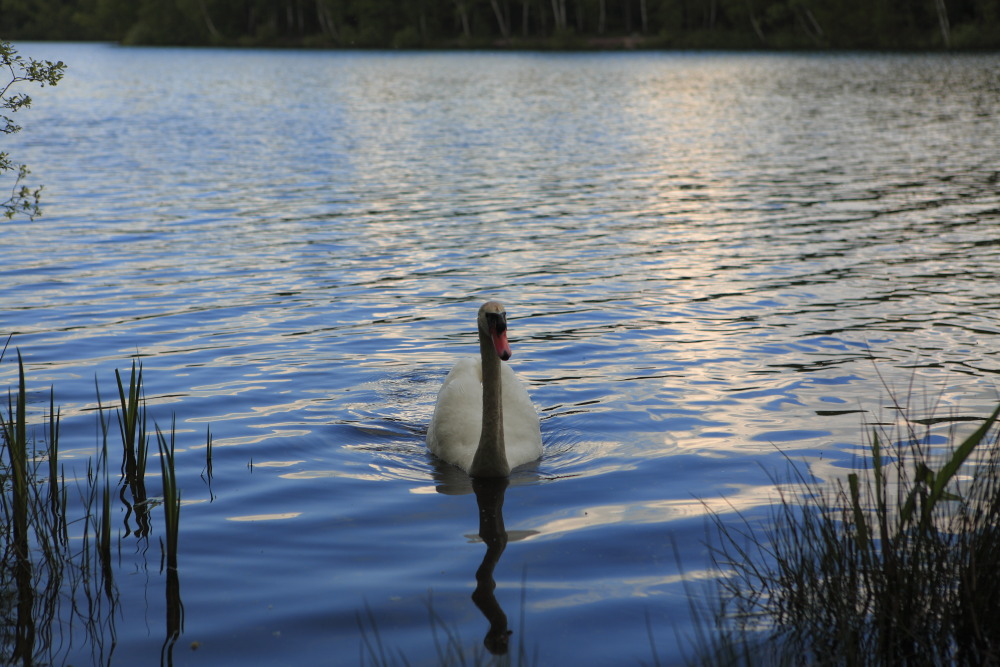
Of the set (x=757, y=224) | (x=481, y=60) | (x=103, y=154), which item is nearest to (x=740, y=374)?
(x=757, y=224)

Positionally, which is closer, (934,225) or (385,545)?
(385,545)

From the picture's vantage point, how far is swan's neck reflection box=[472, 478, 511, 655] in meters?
5.36

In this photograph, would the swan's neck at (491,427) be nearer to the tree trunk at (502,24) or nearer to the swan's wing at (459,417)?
the swan's wing at (459,417)

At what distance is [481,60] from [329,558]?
87637mm

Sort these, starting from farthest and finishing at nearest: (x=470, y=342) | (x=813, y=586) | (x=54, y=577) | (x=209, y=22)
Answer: (x=209, y=22), (x=470, y=342), (x=54, y=577), (x=813, y=586)

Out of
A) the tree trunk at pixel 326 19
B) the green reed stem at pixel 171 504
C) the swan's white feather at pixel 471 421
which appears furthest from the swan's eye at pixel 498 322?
the tree trunk at pixel 326 19

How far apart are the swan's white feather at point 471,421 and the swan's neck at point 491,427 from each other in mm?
291

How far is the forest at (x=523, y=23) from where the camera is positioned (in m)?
88.8

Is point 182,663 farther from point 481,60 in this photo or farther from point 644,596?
point 481,60

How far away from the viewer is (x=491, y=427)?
24.7 ft

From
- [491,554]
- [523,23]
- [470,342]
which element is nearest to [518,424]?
[491,554]

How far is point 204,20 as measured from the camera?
131375 mm

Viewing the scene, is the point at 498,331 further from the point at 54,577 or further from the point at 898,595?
the point at 898,595

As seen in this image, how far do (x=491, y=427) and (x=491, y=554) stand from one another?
4.21ft
